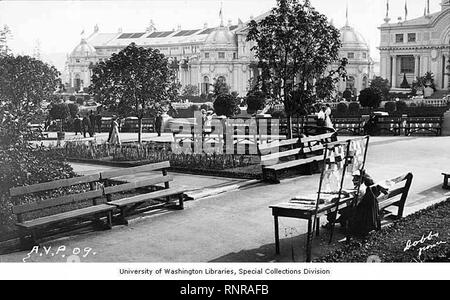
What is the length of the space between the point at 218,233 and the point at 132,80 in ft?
34.5

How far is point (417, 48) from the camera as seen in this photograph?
78562mm

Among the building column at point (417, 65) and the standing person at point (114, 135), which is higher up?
the building column at point (417, 65)

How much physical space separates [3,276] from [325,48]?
40.1 ft

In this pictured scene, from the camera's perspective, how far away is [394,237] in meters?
8.45

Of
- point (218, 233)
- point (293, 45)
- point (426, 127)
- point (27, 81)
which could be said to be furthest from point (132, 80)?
point (426, 127)

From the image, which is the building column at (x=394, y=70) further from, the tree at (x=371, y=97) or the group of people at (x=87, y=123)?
the group of people at (x=87, y=123)

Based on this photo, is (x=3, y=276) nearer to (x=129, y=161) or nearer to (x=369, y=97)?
(x=129, y=161)

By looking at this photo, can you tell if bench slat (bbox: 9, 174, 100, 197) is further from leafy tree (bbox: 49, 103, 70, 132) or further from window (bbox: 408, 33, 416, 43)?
window (bbox: 408, 33, 416, 43)

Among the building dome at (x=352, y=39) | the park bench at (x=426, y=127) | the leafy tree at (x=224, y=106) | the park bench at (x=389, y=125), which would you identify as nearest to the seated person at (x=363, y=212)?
the park bench at (x=426, y=127)

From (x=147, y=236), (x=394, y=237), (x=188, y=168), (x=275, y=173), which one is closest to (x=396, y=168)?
(x=275, y=173)

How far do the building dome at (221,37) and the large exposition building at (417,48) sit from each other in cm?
2011

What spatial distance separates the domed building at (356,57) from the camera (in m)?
82.6

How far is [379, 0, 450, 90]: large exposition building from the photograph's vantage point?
249 feet

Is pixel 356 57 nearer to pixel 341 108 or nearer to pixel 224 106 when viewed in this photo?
pixel 341 108
